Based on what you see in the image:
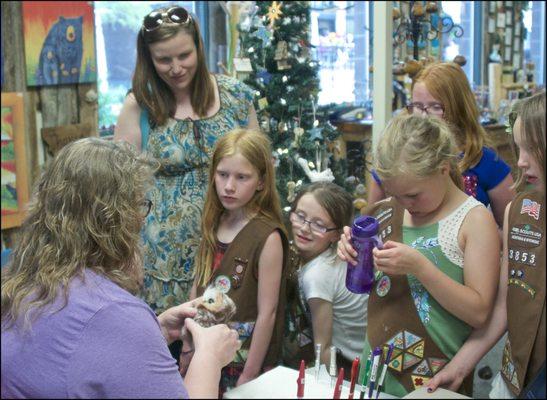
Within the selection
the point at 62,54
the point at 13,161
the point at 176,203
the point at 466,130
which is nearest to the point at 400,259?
the point at 466,130

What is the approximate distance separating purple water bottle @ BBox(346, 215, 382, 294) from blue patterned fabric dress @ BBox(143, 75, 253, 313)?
2.79ft

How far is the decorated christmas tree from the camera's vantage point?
376cm

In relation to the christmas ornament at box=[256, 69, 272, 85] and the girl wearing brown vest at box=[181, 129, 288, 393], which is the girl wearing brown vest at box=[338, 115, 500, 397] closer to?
the girl wearing brown vest at box=[181, 129, 288, 393]

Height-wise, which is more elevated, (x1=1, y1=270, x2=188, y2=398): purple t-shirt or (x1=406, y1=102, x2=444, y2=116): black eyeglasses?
(x1=406, y1=102, x2=444, y2=116): black eyeglasses

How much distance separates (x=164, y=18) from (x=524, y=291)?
1.51 meters

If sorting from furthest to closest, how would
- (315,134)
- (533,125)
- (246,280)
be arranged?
1. (315,134)
2. (246,280)
3. (533,125)

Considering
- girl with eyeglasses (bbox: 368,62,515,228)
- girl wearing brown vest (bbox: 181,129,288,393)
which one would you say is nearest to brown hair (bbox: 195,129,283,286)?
girl wearing brown vest (bbox: 181,129,288,393)

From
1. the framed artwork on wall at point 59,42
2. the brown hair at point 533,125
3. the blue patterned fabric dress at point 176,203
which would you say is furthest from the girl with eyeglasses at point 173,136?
the framed artwork on wall at point 59,42

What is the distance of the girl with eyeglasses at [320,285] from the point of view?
2441 mm

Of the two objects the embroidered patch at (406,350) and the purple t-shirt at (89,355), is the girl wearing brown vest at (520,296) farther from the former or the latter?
the purple t-shirt at (89,355)

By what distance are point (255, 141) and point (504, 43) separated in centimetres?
541

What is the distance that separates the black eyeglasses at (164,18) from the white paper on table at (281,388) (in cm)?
160

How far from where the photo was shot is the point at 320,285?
247cm

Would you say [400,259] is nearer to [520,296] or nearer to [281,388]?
[520,296]
